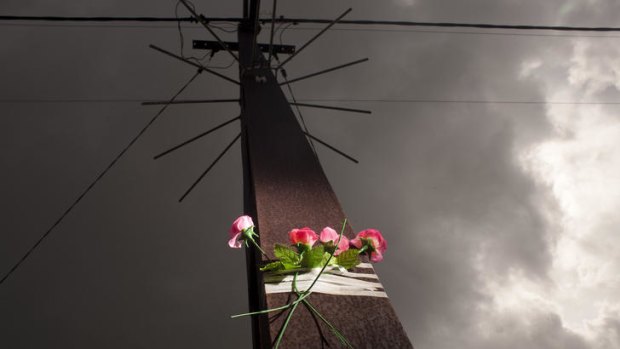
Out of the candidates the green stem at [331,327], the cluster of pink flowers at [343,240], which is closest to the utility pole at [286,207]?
the green stem at [331,327]

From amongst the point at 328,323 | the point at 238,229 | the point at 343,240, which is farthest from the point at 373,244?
the point at 238,229

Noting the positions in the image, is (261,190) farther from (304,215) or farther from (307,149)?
(307,149)

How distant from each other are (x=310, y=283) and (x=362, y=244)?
22cm

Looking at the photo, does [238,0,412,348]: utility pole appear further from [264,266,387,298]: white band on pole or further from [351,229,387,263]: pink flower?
[351,229,387,263]: pink flower

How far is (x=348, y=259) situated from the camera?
3.88 feet

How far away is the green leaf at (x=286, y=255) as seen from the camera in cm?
117

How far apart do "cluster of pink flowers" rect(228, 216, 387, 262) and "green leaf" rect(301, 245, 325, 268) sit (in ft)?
0.10

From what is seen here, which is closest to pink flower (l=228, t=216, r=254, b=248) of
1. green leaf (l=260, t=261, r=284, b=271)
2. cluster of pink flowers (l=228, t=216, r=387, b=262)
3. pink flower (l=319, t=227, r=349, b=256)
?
cluster of pink flowers (l=228, t=216, r=387, b=262)

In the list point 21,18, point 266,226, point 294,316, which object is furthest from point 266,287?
point 21,18

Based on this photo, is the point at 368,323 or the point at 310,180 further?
the point at 310,180

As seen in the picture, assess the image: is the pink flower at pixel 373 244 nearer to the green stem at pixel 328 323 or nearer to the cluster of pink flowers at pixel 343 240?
the cluster of pink flowers at pixel 343 240

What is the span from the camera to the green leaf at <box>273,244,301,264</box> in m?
1.17

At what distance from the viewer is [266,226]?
54.3 inches

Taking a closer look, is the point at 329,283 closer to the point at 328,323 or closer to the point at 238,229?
the point at 328,323
